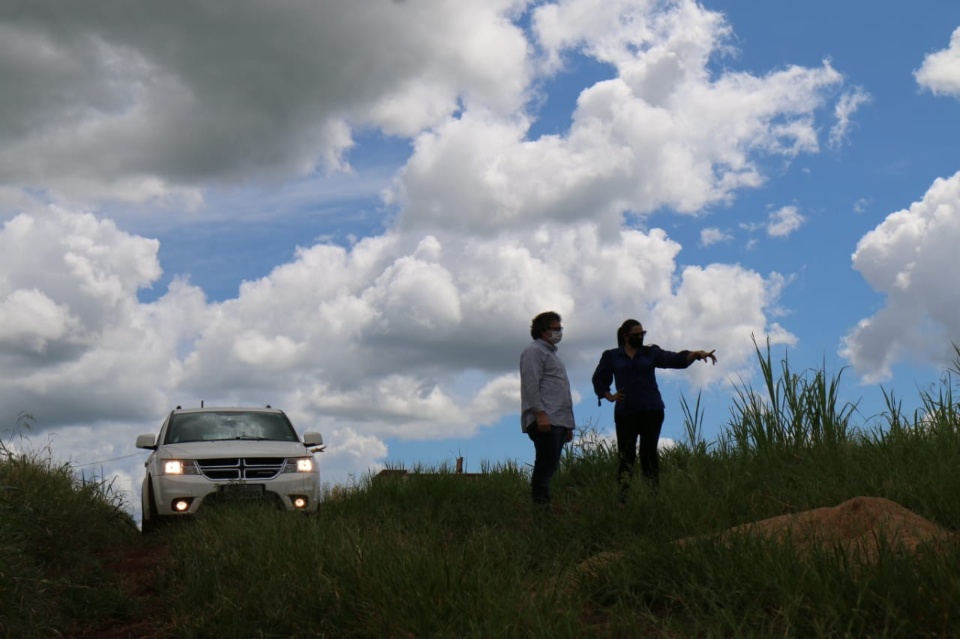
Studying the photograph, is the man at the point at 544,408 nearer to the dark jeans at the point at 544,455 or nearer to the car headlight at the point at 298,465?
the dark jeans at the point at 544,455

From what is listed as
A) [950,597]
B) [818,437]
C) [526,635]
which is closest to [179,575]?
[526,635]

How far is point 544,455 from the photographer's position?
30.5 ft

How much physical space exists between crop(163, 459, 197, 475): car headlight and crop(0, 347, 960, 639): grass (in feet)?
3.16

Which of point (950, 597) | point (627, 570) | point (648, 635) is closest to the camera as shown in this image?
point (950, 597)

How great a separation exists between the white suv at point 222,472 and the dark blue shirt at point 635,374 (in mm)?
4072

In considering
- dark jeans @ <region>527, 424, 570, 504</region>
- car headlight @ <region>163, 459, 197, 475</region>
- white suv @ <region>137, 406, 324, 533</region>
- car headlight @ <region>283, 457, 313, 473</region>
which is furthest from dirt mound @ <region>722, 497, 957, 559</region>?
car headlight @ <region>163, 459, 197, 475</region>

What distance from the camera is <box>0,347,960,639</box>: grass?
4630 mm

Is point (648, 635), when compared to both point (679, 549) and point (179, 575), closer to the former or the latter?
point (679, 549)

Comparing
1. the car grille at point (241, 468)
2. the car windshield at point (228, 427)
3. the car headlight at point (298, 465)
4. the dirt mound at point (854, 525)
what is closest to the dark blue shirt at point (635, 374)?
the dirt mound at point (854, 525)

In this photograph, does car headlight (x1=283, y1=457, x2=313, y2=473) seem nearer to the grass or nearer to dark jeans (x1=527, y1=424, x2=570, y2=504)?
the grass

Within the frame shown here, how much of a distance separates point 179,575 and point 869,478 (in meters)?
5.97

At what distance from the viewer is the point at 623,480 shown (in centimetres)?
901

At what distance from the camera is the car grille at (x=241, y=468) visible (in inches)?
460

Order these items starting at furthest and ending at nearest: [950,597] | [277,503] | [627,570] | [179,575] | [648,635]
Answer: [277,503]
[179,575]
[627,570]
[648,635]
[950,597]
